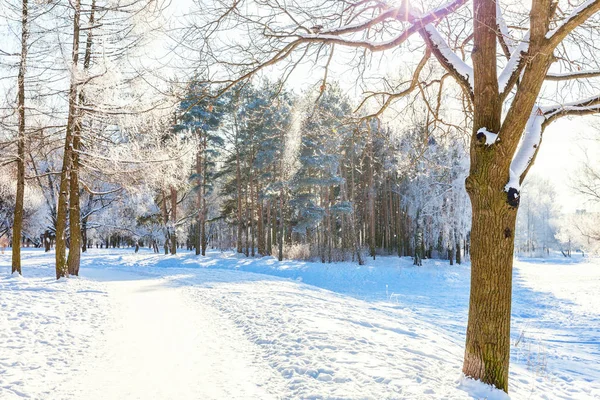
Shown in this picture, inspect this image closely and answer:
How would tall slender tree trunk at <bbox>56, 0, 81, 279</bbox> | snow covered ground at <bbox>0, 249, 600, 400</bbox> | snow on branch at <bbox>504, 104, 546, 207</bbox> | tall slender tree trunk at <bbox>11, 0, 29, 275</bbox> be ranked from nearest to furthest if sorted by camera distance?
snow on branch at <bbox>504, 104, 546, 207</bbox> < snow covered ground at <bbox>0, 249, 600, 400</bbox> < tall slender tree trunk at <bbox>56, 0, 81, 279</bbox> < tall slender tree trunk at <bbox>11, 0, 29, 275</bbox>

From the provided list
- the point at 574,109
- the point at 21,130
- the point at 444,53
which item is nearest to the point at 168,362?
the point at 444,53

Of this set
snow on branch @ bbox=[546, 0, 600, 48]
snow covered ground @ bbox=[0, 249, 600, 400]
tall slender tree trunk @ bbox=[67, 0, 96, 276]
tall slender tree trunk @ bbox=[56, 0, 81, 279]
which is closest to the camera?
snow on branch @ bbox=[546, 0, 600, 48]

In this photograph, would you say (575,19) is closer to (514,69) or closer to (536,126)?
(514,69)

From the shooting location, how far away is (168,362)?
16.0 ft

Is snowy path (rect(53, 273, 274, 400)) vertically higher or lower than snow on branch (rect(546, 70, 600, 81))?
lower

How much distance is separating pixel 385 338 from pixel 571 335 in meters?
7.01

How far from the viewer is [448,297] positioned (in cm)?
1587

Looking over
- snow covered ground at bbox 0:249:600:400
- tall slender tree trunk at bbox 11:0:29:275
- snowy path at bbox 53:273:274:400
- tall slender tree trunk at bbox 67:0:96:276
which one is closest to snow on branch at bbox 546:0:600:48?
snow covered ground at bbox 0:249:600:400

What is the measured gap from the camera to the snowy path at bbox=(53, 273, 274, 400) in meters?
3.99

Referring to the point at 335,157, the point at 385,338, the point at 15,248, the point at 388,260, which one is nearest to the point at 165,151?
the point at 15,248

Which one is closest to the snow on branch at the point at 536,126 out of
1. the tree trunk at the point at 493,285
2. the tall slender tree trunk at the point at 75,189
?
the tree trunk at the point at 493,285

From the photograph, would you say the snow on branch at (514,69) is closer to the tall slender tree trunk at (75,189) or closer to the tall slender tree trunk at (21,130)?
the tall slender tree trunk at (75,189)

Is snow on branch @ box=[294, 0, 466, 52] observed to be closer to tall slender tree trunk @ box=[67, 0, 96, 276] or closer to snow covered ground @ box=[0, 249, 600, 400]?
snow covered ground @ box=[0, 249, 600, 400]

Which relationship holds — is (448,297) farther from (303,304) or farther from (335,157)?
(335,157)
